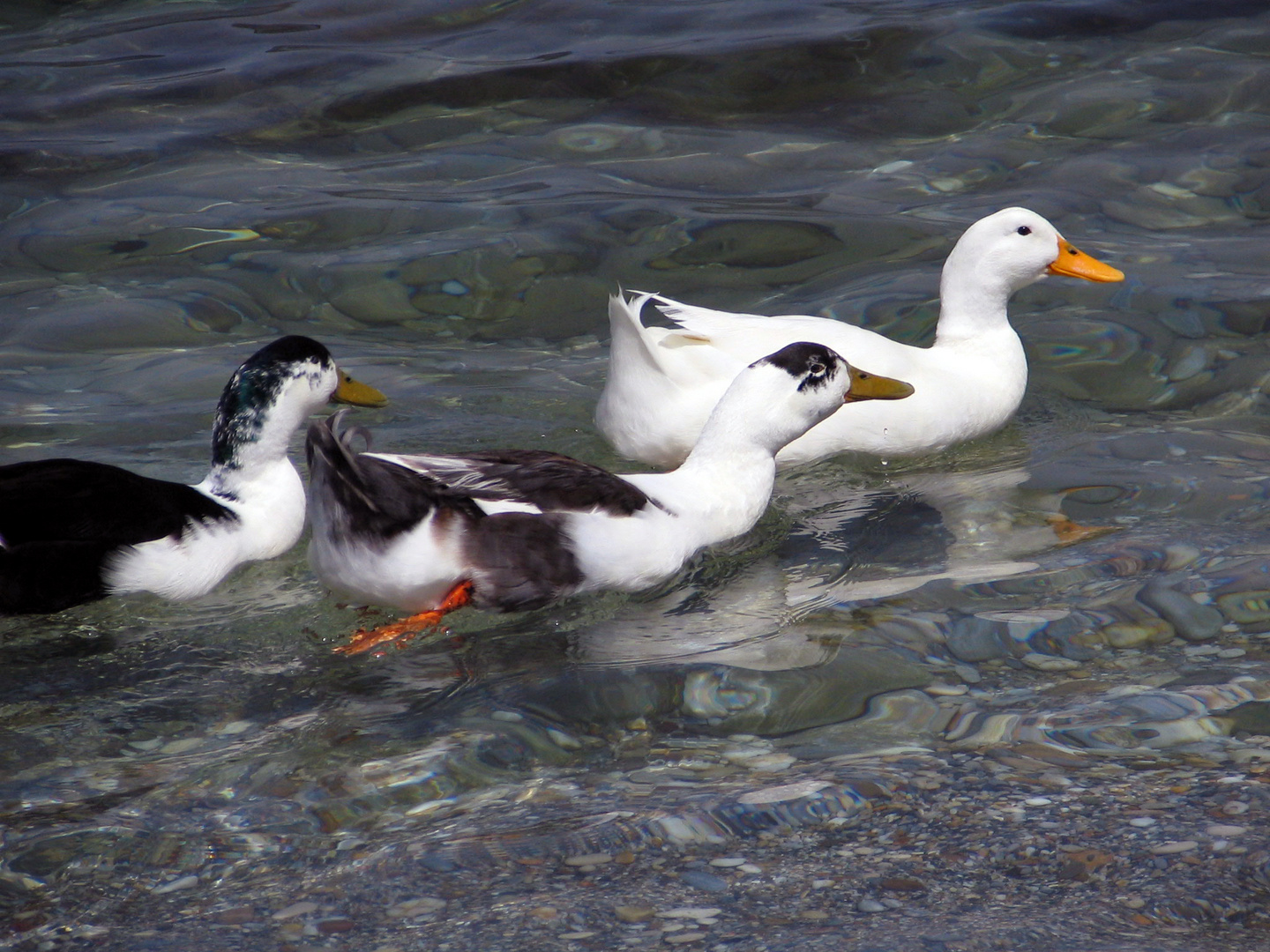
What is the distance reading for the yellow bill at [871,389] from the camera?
533 cm

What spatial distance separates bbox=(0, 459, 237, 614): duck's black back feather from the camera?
14.3 feet

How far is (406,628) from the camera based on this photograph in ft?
14.5

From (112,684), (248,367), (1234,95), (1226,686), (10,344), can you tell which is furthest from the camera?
(1234,95)

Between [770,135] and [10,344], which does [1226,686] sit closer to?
[10,344]

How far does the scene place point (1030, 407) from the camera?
6449mm

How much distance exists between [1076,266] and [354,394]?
3.32 meters

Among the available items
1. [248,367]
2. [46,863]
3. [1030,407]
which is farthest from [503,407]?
[46,863]

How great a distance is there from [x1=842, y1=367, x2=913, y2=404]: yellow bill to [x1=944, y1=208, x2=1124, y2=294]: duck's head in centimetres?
116

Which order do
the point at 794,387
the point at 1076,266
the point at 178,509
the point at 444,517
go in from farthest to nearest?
the point at 1076,266 < the point at 794,387 < the point at 178,509 < the point at 444,517

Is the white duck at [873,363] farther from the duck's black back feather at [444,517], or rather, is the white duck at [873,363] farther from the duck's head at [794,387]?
the duck's black back feather at [444,517]

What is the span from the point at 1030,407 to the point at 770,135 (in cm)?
368

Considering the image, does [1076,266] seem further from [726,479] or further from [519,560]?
[519,560]

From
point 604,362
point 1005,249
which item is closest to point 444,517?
point 604,362

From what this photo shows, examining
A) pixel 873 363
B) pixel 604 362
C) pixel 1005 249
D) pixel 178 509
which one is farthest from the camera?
pixel 604 362
